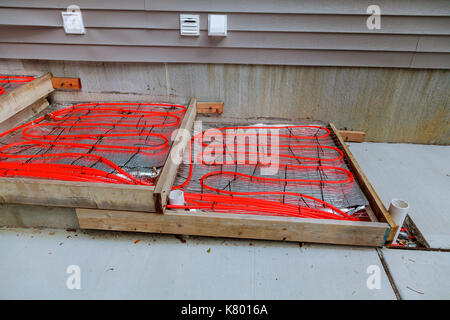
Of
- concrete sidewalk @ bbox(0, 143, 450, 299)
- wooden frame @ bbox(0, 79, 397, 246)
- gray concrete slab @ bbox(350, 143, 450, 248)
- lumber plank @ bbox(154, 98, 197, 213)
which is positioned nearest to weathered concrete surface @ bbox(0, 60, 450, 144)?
gray concrete slab @ bbox(350, 143, 450, 248)

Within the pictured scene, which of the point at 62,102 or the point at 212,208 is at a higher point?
the point at 62,102

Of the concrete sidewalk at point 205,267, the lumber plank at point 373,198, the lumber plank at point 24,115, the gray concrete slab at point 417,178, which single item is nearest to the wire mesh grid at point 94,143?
the lumber plank at point 24,115

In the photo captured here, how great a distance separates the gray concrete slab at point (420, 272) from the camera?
4.93 feet

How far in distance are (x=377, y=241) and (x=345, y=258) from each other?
7.9 inches

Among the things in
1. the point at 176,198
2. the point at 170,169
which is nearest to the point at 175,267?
the point at 176,198

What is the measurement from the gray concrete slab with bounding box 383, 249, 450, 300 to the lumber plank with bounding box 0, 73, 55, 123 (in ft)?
8.96

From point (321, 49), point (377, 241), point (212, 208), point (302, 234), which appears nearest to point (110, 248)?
point (212, 208)

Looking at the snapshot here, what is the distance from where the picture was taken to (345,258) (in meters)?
1.67

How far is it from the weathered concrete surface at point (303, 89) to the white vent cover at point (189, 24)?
0.93ft

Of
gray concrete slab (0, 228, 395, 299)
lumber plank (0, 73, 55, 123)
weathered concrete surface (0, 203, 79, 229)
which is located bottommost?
gray concrete slab (0, 228, 395, 299)

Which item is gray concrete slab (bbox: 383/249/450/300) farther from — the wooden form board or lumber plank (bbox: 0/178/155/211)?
lumber plank (bbox: 0/178/155/211)

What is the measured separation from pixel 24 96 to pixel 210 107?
152cm

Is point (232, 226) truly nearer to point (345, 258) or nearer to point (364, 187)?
point (345, 258)

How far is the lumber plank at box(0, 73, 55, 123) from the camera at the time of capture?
225 centimetres
